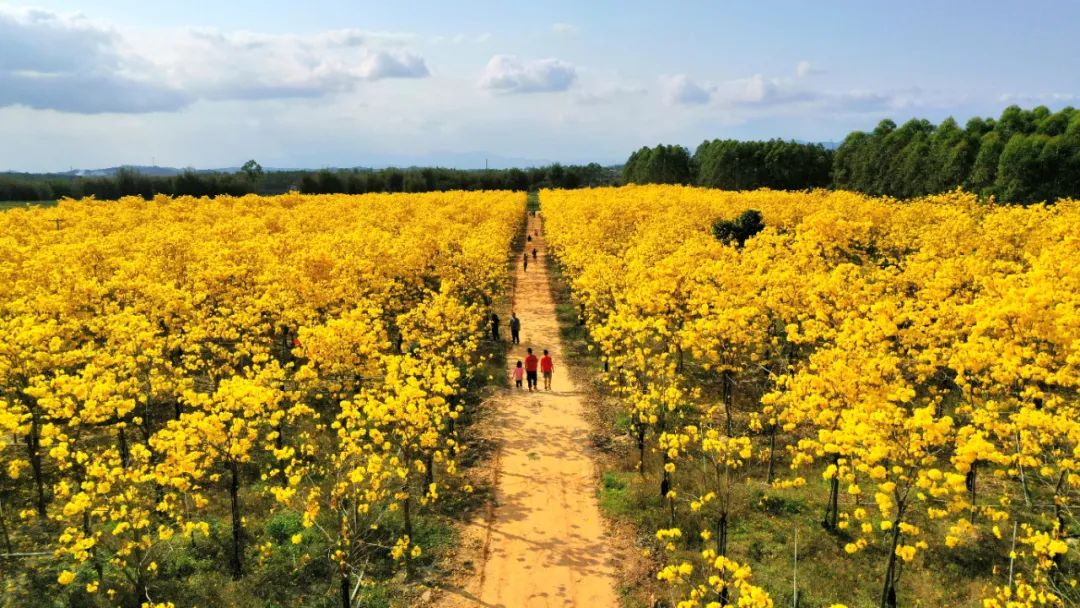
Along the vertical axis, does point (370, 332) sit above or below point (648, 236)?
below

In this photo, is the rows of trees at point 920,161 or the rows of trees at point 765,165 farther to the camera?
the rows of trees at point 765,165

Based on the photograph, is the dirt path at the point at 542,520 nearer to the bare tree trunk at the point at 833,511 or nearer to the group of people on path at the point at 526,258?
the bare tree trunk at the point at 833,511

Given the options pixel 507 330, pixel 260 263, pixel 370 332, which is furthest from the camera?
pixel 507 330

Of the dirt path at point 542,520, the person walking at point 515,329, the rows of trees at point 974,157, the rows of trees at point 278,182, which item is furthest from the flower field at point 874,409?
the rows of trees at point 278,182

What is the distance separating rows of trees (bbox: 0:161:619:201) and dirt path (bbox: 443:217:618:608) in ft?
359

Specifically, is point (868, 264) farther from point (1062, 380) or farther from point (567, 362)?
point (1062, 380)

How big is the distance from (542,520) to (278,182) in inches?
7141

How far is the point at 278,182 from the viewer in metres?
177

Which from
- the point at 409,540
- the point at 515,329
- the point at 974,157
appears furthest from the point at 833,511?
the point at 974,157

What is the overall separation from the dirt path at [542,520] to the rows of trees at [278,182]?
359ft

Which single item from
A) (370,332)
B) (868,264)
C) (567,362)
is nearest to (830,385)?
(370,332)

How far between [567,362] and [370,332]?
53.1ft

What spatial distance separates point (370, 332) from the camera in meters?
21.7

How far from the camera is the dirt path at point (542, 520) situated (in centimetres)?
1628
